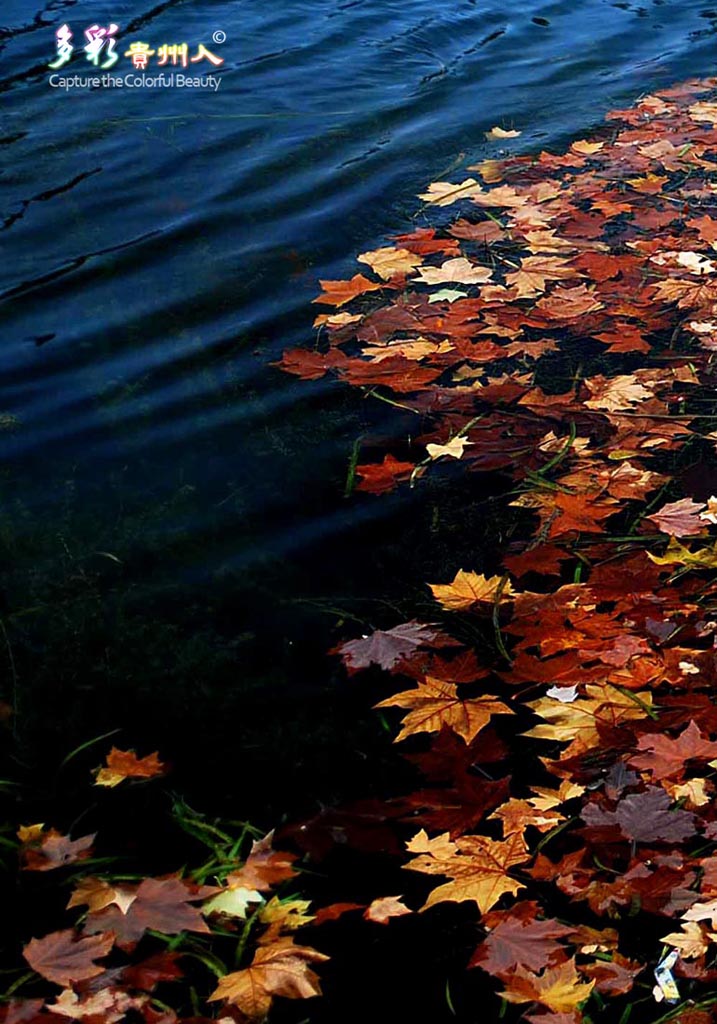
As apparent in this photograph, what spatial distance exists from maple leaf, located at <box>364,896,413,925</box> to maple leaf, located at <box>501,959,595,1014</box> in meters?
0.29

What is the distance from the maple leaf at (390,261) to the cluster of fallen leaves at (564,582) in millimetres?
14

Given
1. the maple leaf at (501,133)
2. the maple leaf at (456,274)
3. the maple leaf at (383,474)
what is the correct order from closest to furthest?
the maple leaf at (383,474) < the maple leaf at (456,274) < the maple leaf at (501,133)

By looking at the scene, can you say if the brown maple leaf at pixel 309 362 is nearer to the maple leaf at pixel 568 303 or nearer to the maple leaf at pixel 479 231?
the maple leaf at pixel 568 303

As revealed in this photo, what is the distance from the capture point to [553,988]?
6.48ft

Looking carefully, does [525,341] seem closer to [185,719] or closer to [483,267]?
[483,267]

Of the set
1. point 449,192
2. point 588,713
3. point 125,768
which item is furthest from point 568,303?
point 125,768

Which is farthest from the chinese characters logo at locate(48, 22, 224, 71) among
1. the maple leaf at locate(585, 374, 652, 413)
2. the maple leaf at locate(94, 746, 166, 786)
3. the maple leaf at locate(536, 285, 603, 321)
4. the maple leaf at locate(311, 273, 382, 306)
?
the maple leaf at locate(94, 746, 166, 786)

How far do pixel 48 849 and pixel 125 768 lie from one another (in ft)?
0.97

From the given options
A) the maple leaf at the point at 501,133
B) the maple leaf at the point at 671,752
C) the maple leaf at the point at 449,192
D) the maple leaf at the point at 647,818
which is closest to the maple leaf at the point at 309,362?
the maple leaf at the point at 449,192

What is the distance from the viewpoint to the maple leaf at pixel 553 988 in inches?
76.9

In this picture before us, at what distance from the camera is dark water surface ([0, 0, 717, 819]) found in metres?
2.82

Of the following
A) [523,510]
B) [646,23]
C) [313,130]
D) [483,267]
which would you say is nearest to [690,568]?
[523,510]

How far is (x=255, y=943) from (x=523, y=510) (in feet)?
5.72

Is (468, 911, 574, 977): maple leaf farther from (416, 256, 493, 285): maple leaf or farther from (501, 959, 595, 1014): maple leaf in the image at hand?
(416, 256, 493, 285): maple leaf
